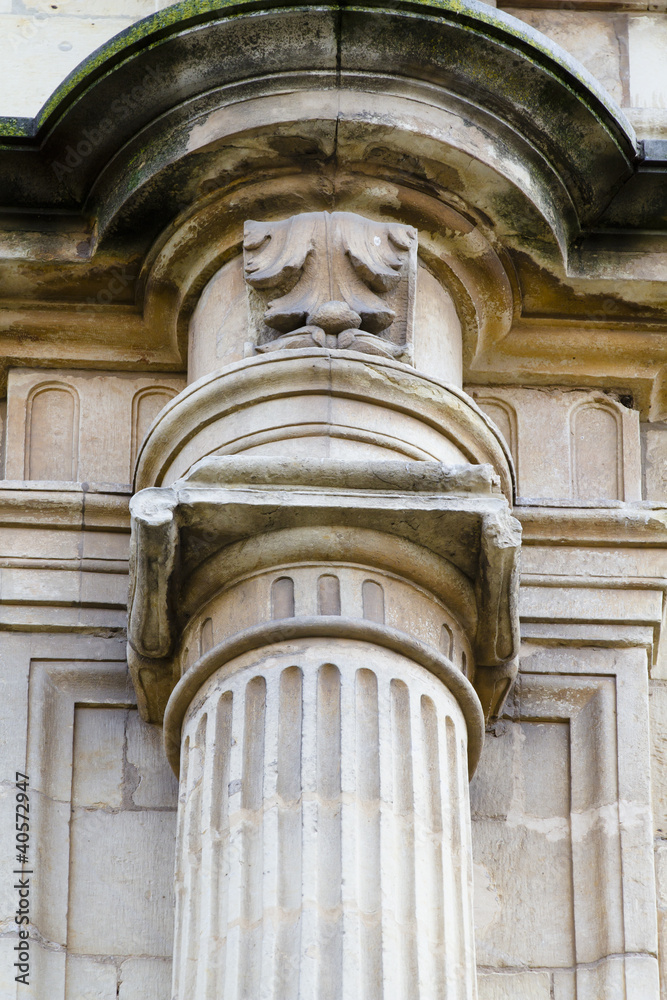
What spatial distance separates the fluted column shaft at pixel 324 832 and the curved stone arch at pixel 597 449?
1.26 metres

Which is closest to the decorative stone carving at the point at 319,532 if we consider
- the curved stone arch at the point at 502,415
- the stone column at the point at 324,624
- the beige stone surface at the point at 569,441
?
the stone column at the point at 324,624

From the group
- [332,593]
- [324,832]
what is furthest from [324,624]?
[324,832]

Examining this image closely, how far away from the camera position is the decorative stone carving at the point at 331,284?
18.6ft

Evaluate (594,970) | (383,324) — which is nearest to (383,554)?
(383,324)

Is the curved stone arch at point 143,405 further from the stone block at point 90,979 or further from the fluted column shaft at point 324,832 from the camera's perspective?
the stone block at point 90,979

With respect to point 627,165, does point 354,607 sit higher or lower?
lower

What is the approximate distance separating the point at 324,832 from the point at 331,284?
176 centimetres

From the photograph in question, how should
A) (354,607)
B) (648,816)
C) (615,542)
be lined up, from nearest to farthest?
1. (354,607)
2. (648,816)
3. (615,542)

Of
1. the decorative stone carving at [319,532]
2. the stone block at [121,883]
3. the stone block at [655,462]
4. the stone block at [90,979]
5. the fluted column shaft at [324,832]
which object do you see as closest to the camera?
the fluted column shaft at [324,832]

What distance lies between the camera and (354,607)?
16.9 ft

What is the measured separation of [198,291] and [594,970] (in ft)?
7.97

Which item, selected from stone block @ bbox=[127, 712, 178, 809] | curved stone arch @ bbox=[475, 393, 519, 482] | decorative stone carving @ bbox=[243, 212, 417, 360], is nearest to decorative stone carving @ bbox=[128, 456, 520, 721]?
stone block @ bbox=[127, 712, 178, 809]

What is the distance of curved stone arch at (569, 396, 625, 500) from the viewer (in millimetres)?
6215

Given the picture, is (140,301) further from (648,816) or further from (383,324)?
(648,816)
